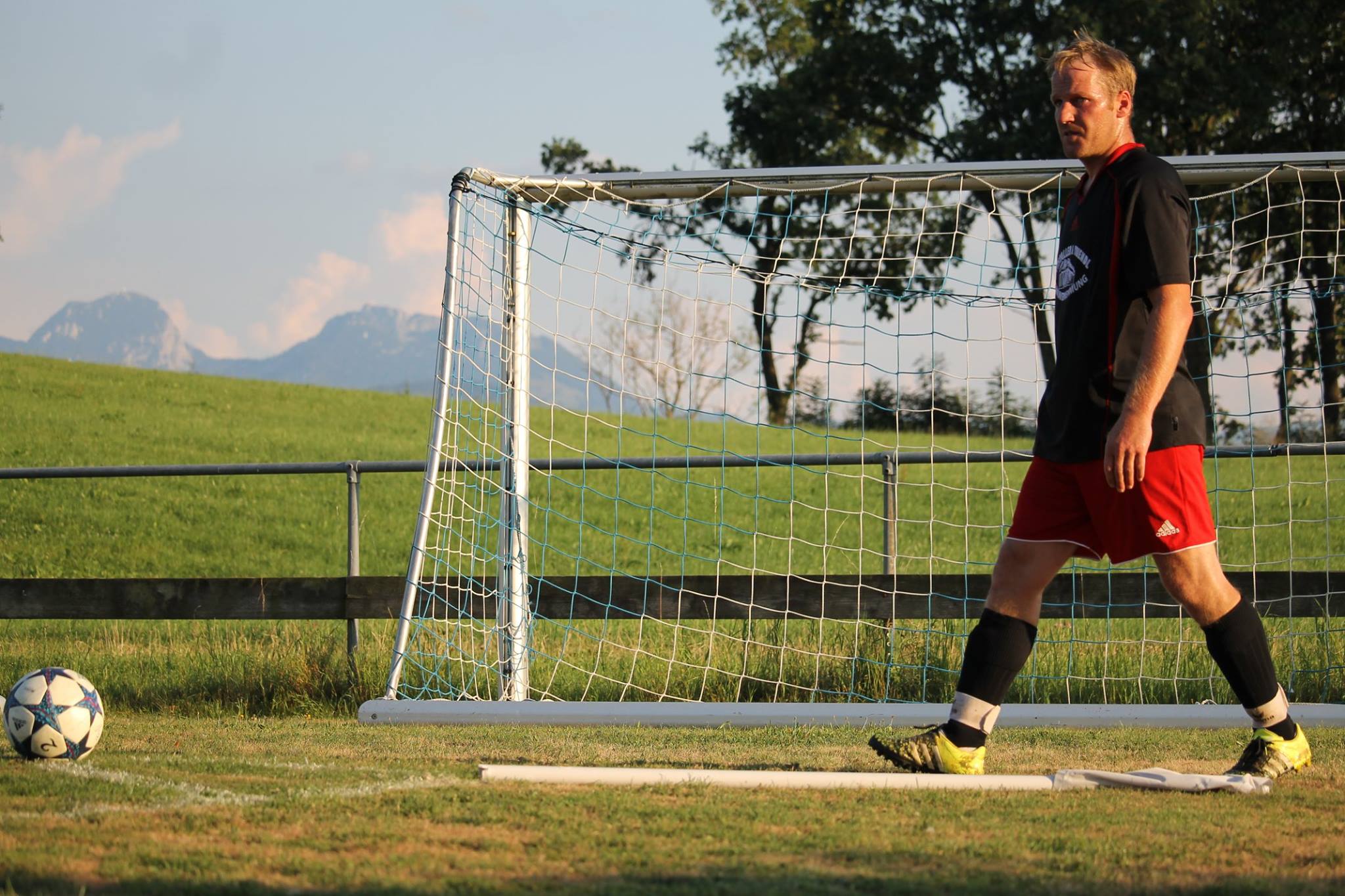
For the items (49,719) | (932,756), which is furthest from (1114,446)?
(49,719)

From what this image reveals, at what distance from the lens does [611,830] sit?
11.0 ft

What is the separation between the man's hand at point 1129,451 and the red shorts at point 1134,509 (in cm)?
9

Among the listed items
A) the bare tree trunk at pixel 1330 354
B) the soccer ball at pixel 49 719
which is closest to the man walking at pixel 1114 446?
the soccer ball at pixel 49 719

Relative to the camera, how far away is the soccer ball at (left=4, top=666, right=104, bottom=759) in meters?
4.25

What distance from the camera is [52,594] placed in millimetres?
6688

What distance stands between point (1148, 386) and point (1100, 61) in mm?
1104

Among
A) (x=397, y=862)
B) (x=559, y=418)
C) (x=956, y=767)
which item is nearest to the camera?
(x=397, y=862)

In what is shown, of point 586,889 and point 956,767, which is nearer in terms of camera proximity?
point 586,889

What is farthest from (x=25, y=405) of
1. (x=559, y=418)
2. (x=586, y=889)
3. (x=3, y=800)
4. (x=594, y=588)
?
(x=586, y=889)

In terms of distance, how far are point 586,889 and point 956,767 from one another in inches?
70.3

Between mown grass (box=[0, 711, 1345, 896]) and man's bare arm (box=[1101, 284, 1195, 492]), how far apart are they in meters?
1.00

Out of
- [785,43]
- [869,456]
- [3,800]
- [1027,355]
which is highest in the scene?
[785,43]

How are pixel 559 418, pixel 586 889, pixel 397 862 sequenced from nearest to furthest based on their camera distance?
pixel 586 889 < pixel 397 862 < pixel 559 418

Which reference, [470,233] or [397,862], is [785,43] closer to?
[470,233]
